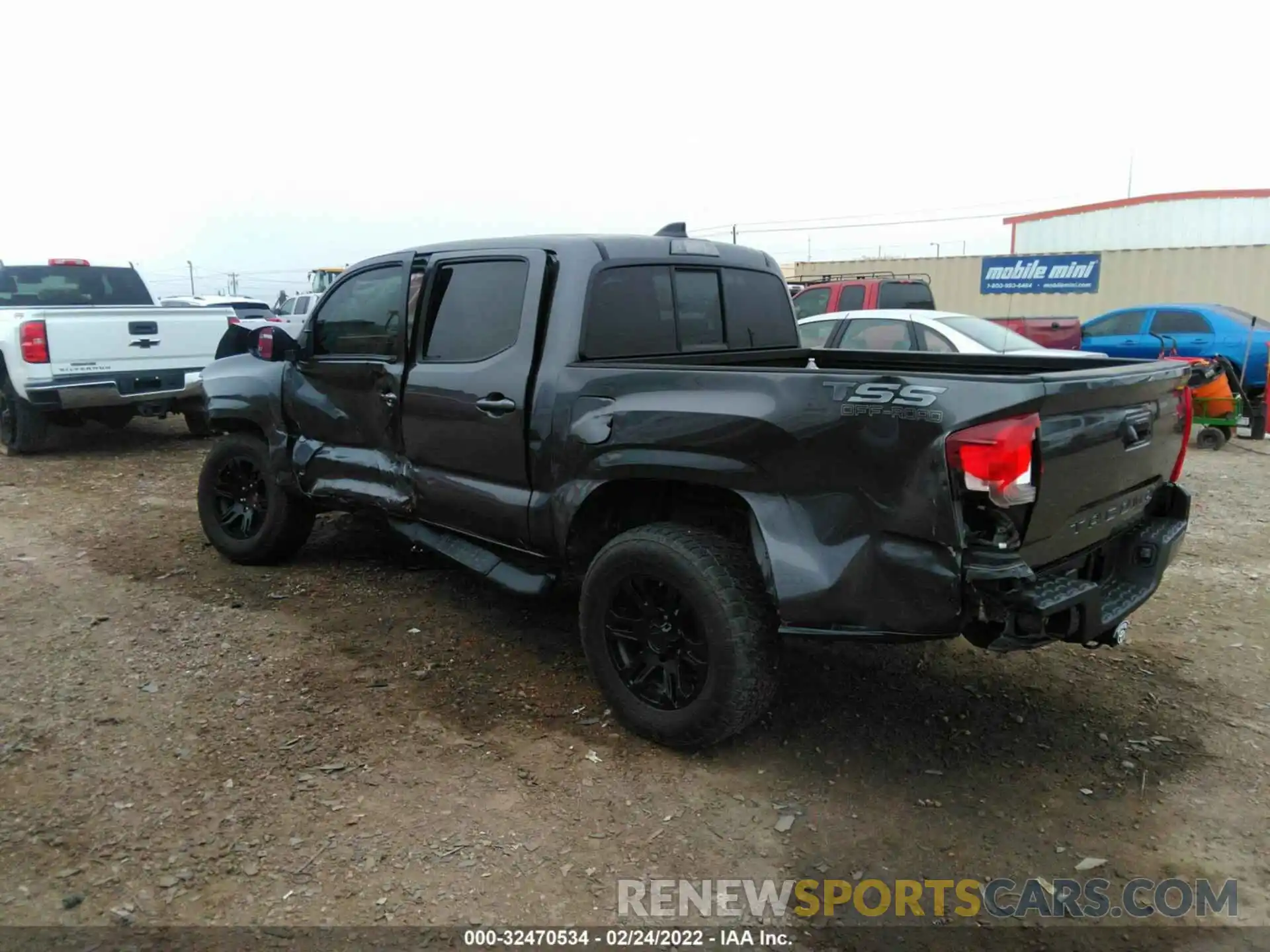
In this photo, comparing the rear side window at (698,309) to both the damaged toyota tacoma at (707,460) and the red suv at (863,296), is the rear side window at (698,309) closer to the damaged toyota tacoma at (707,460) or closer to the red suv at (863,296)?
the damaged toyota tacoma at (707,460)

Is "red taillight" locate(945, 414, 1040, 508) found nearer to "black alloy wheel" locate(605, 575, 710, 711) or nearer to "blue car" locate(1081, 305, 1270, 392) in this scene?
"black alloy wheel" locate(605, 575, 710, 711)

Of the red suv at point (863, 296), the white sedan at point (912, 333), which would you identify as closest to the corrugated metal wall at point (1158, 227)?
the red suv at point (863, 296)

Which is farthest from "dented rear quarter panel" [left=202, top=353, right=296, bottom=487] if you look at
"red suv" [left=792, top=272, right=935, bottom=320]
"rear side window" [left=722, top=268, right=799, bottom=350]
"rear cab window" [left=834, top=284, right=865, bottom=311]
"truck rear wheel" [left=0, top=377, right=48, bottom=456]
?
"rear cab window" [left=834, top=284, right=865, bottom=311]

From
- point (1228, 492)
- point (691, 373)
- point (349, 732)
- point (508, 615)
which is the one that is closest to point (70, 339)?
point (508, 615)

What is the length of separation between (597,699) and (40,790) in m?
2.02

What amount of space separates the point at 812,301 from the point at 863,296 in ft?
2.70

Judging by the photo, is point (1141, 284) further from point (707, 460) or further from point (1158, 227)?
point (707, 460)

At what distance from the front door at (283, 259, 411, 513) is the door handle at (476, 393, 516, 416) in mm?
653

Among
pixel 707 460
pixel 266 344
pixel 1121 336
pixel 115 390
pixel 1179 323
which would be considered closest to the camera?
pixel 707 460

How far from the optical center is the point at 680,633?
333 cm

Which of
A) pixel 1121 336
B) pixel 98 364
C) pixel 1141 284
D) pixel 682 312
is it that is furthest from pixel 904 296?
pixel 1141 284

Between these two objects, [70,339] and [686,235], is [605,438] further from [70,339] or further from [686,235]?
[70,339]

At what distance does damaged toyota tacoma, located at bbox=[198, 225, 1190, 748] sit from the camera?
2715 mm

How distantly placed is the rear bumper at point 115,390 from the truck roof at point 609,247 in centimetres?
491
